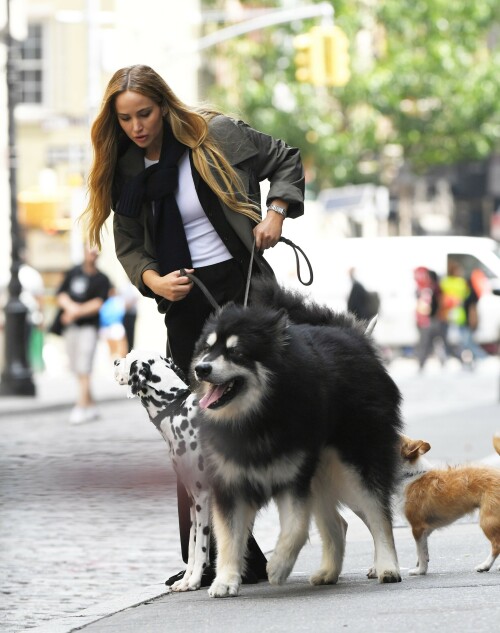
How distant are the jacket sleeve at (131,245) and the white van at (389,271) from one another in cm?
1999

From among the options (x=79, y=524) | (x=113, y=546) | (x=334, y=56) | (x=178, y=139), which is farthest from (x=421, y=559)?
(x=334, y=56)

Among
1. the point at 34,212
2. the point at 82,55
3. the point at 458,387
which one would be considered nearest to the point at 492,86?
the point at 82,55

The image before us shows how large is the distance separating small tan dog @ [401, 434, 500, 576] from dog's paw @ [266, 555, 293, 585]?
78cm

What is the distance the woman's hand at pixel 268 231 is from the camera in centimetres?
620

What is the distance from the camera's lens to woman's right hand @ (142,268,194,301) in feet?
20.4

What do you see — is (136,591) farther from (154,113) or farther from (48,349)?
(48,349)

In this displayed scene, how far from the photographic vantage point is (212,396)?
222 inches

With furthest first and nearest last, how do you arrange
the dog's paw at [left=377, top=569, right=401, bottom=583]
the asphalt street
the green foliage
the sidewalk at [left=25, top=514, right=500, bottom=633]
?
1. the green foliage
2. the dog's paw at [left=377, top=569, right=401, bottom=583]
3. the asphalt street
4. the sidewalk at [left=25, top=514, right=500, bottom=633]

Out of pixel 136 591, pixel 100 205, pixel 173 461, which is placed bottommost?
pixel 136 591

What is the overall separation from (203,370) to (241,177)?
3.32 ft

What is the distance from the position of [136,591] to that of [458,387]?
55.2ft

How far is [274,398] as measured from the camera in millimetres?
5633

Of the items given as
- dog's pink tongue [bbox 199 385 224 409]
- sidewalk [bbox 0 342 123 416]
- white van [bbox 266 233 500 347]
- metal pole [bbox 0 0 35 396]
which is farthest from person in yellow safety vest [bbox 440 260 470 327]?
dog's pink tongue [bbox 199 385 224 409]

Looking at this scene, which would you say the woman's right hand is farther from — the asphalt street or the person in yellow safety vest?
the person in yellow safety vest
